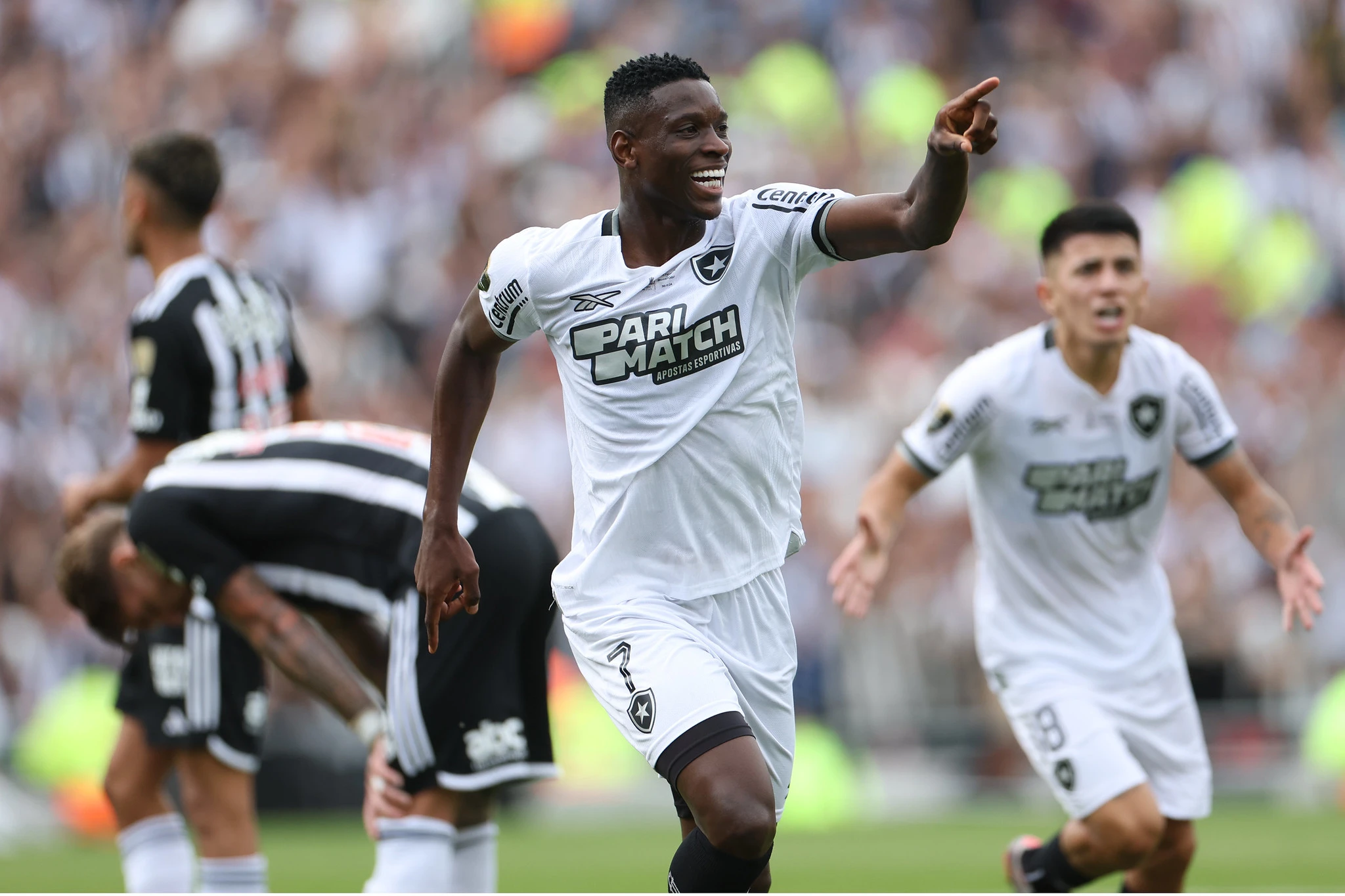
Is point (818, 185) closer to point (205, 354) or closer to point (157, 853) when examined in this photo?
point (205, 354)

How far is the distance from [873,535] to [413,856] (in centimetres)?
204

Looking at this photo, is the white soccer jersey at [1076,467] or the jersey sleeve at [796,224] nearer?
the jersey sleeve at [796,224]

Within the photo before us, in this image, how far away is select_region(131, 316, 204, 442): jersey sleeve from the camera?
7422 millimetres

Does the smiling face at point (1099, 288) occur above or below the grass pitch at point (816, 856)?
above

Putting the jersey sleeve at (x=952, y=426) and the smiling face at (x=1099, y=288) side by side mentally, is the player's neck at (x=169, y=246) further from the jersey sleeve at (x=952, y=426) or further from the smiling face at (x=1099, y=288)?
the smiling face at (x=1099, y=288)

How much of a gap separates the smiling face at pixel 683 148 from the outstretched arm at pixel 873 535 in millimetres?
1736

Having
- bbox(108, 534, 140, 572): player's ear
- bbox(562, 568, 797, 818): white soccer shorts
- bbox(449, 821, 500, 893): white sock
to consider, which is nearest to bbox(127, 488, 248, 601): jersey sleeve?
bbox(108, 534, 140, 572): player's ear

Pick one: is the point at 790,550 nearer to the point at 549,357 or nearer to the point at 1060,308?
the point at 1060,308

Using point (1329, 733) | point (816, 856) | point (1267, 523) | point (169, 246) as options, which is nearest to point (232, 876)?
point (169, 246)

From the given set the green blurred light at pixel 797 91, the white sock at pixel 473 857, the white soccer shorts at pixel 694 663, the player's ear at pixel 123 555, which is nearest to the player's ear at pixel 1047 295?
the white soccer shorts at pixel 694 663

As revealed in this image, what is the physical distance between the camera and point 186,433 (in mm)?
7508

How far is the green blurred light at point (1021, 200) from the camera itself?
57.1 ft

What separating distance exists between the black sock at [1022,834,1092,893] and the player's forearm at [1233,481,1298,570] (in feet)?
4.55

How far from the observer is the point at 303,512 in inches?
253
